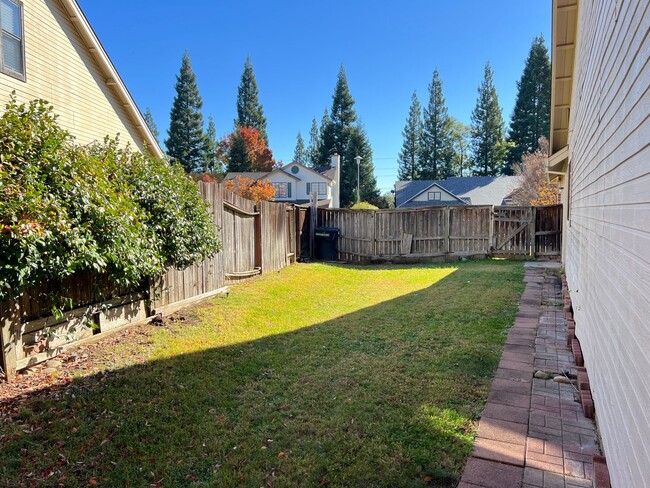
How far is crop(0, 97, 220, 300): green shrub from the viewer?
2867 mm

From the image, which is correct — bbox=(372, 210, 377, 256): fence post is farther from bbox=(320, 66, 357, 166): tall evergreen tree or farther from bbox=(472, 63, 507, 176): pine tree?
bbox=(472, 63, 507, 176): pine tree

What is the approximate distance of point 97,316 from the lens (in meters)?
4.27

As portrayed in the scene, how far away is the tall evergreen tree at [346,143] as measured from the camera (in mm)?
38875

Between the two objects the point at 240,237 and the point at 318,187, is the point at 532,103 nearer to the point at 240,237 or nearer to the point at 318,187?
the point at 318,187

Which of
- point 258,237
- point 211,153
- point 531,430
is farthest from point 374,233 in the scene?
point 211,153

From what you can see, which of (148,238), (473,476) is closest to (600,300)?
(473,476)

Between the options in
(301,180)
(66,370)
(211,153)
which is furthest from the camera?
(211,153)

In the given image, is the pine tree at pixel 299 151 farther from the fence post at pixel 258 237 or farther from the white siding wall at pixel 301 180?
the fence post at pixel 258 237

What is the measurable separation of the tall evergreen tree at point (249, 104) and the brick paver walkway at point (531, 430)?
41865 millimetres

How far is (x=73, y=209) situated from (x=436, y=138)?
1560 inches

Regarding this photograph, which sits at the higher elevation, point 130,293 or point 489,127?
point 489,127

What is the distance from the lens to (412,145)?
40.2 m

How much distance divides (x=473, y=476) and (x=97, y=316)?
3986mm

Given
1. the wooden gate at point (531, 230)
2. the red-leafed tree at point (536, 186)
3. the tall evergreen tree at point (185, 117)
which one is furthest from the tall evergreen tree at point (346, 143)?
the wooden gate at point (531, 230)
